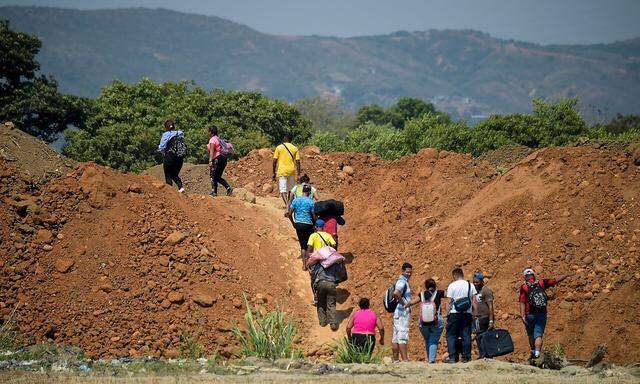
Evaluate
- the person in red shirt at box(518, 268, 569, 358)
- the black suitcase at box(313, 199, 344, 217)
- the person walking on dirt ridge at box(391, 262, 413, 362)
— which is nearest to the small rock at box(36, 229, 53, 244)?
the black suitcase at box(313, 199, 344, 217)

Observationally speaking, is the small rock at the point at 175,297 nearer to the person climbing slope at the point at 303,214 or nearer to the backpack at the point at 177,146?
the person climbing slope at the point at 303,214

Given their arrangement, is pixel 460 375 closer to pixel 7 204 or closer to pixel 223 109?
pixel 7 204

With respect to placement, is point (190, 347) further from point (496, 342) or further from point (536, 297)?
point (536, 297)

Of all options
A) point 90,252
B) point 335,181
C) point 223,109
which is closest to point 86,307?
point 90,252

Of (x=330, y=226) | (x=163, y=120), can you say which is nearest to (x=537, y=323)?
(x=330, y=226)

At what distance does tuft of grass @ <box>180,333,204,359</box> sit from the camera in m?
14.6

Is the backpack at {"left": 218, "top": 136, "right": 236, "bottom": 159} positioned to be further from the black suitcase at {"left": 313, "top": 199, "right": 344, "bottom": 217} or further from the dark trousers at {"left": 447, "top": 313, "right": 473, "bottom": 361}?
the dark trousers at {"left": 447, "top": 313, "right": 473, "bottom": 361}

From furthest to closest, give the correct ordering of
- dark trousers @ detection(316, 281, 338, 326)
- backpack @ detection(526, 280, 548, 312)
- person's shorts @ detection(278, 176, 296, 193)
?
person's shorts @ detection(278, 176, 296, 193) → dark trousers @ detection(316, 281, 338, 326) → backpack @ detection(526, 280, 548, 312)

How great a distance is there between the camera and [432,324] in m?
13.8

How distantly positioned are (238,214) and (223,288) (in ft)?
10.6

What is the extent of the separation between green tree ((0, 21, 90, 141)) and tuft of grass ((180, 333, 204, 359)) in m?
18.4

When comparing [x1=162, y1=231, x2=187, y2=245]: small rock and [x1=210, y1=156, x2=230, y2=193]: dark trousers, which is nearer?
[x1=162, y1=231, x2=187, y2=245]: small rock

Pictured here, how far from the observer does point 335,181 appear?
22.8 metres

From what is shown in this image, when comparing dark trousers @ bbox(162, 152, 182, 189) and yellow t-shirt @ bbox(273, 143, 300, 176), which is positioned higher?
yellow t-shirt @ bbox(273, 143, 300, 176)
